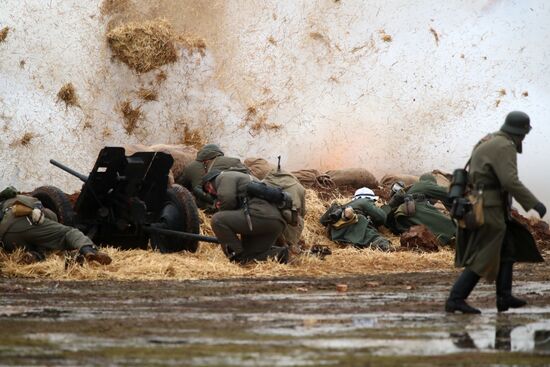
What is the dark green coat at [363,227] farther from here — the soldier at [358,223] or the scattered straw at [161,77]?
the scattered straw at [161,77]

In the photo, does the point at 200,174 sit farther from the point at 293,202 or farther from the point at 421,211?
the point at 421,211

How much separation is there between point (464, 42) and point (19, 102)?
27.1 feet

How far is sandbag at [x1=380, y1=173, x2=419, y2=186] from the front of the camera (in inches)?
910

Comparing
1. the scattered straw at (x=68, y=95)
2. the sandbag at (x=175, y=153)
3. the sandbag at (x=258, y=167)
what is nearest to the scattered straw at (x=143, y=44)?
the scattered straw at (x=68, y=95)

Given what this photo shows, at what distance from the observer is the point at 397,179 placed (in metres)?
23.2

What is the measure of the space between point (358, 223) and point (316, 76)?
6.73 metres

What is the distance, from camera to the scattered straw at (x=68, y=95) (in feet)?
80.3

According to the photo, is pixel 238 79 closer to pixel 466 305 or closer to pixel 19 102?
pixel 19 102

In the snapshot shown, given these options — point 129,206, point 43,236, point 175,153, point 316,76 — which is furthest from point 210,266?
point 316,76

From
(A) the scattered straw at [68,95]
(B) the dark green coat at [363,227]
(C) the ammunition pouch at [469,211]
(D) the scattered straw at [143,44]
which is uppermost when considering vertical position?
(D) the scattered straw at [143,44]

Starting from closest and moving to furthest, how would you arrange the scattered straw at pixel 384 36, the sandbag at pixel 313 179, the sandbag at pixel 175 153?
the sandbag at pixel 175 153
the sandbag at pixel 313 179
the scattered straw at pixel 384 36

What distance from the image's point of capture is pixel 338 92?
25500 millimetres

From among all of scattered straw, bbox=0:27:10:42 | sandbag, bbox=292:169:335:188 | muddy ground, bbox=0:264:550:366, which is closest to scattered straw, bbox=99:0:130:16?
→ scattered straw, bbox=0:27:10:42

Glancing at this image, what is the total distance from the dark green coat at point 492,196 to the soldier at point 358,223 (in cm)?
726
